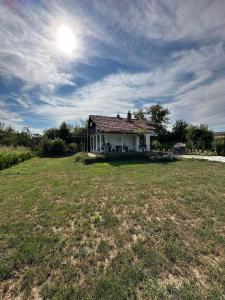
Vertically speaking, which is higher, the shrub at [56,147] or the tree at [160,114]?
the tree at [160,114]

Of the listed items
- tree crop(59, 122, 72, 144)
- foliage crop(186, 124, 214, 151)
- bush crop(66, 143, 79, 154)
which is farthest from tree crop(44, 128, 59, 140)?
foliage crop(186, 124, 214, 151)

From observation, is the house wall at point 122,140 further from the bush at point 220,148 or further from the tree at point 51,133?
the tree at point 51,133

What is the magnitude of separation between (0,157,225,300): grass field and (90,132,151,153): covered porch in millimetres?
10998

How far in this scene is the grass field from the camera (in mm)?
2152

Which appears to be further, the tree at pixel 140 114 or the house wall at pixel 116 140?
the tree at pixel 140 114

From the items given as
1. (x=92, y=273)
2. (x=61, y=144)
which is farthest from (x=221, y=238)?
(x=61, y=144)

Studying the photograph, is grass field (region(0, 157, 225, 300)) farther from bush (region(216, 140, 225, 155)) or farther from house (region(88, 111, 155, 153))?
bush (region(216, 140, 225, 155))

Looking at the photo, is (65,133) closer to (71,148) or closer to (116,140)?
(71,148)

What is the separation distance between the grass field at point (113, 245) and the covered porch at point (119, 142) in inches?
433

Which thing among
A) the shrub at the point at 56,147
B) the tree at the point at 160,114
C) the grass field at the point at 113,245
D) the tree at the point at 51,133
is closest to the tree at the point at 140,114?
the tree at the point at 160,114

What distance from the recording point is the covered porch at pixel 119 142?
16531 millimetres

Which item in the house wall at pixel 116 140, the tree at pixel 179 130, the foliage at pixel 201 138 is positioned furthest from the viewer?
the tree at pixel 179 130

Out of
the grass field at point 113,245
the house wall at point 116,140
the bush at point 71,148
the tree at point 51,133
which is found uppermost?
the tree at point 51,133

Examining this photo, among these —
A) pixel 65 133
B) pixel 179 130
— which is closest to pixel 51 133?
pixel 65 133
